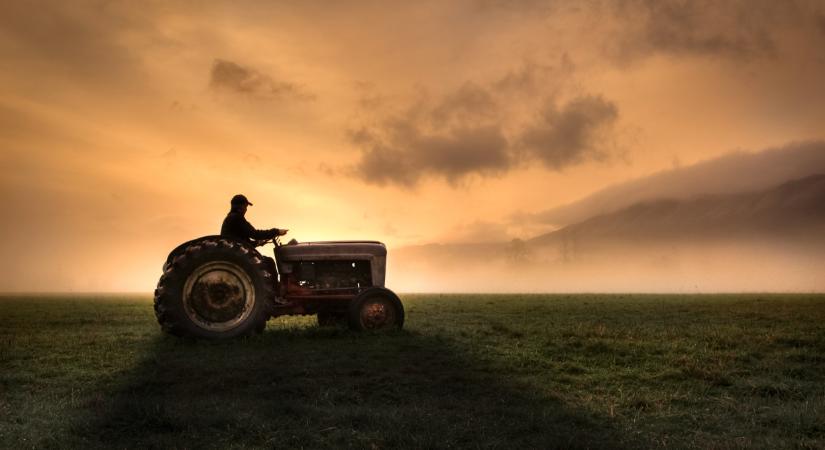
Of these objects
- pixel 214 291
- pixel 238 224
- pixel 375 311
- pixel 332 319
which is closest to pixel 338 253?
pixel 332 319

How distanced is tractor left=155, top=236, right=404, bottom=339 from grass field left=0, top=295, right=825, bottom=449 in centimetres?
55

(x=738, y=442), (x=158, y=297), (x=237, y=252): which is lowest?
(x=738, y=442)

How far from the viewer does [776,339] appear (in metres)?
14.2

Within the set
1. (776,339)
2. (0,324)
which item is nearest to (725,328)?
(776,339)

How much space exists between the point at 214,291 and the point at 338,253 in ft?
10.7

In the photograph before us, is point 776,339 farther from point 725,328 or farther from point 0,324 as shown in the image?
point 0,324

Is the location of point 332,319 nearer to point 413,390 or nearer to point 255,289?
point 255,289

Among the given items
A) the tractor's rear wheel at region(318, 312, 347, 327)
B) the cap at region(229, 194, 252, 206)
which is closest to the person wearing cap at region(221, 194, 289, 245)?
the cap at region(229, 194, 252, 206)

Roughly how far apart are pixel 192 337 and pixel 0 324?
9687 mm

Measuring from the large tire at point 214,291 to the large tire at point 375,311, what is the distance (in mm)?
1858

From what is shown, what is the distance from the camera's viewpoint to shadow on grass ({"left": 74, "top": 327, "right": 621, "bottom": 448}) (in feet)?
20.8

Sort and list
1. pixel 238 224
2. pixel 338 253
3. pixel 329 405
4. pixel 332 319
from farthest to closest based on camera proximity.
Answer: pixel 332 319 < pixel 338 253 < pixel 238 224 < pixel 329 405

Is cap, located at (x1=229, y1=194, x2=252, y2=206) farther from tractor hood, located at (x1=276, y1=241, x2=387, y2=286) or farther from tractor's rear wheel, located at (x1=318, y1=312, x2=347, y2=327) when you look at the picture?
tractor's rear wheel, located at (x1=318, y1=312, x2=347, y2=327)

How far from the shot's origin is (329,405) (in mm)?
7613
